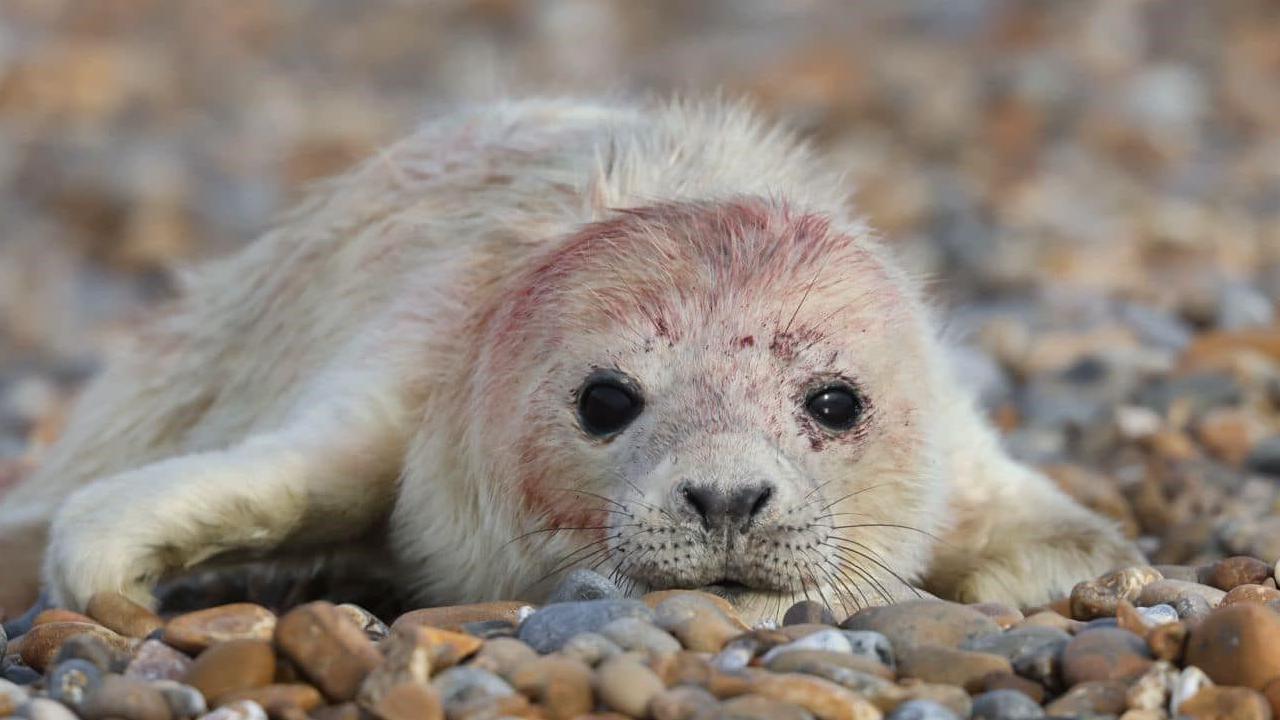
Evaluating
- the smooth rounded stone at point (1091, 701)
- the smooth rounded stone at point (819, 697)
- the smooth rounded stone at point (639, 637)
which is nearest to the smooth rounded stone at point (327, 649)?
the smooth rounded stone at point (639, 637)

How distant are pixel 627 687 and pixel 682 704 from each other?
109 millimetres

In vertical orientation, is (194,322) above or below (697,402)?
above

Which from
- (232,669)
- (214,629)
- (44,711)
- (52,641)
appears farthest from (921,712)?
(52,641)

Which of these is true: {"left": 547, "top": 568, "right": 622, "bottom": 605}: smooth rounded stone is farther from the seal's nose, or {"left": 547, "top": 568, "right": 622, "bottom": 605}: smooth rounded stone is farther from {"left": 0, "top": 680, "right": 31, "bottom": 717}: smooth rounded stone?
{"left": 0, "top": 680, "right": 31, "bottom": 717}: smooth rounded stone

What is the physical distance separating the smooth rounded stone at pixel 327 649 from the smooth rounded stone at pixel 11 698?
1.39 feet

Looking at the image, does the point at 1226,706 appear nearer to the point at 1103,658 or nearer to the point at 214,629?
the point at 1103,658

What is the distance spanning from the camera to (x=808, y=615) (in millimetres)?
3516

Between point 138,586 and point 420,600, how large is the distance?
0.70 meters

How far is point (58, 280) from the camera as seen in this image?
1095 cm

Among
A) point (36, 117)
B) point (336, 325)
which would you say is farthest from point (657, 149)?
point (36, 117)

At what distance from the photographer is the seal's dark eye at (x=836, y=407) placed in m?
4.07

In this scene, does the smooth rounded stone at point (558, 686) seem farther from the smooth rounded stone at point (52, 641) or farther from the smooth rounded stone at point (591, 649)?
the smooth rounded stone at point (52, 641)

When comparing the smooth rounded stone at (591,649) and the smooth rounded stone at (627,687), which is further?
the smooth rounded stone at (591,649)

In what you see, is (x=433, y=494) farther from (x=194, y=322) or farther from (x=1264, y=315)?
(x=1264, y=315)
